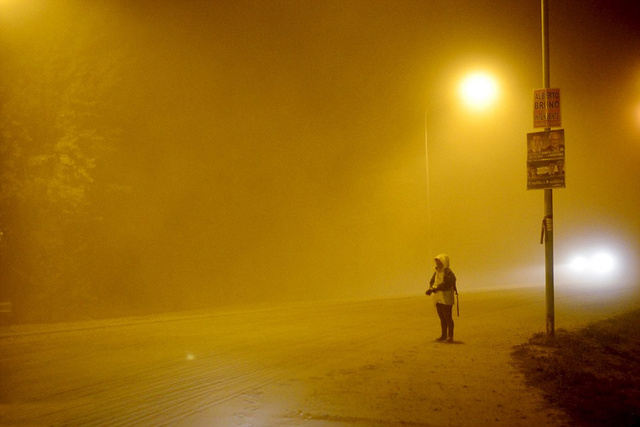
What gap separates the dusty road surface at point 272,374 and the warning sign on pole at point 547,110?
433cm

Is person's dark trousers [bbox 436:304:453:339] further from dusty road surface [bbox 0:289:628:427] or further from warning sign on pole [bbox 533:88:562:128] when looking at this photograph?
warning sign on pole [bbox 533:88:562:128]

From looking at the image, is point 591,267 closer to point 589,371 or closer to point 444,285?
point 444,285

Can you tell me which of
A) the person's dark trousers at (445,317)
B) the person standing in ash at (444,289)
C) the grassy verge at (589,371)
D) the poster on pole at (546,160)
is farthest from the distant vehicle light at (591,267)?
the poster on pole at (546,160)

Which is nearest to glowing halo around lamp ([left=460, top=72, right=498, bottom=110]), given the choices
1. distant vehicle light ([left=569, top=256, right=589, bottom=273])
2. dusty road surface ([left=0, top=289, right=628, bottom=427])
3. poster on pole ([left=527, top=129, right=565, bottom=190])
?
dusty road surface ([left=0, top=289, right=628, bottom=427])

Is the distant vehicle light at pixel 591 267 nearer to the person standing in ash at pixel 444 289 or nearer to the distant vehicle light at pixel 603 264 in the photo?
the distant vehicle light at pixel 603 264

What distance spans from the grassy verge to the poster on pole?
2957mm

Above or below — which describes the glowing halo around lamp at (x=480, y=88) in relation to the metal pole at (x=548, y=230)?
above

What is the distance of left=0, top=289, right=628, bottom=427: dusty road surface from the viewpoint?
8.13 m

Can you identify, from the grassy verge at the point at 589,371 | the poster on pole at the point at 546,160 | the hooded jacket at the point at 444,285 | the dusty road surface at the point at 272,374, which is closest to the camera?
the grassy verge at the point at 589,371

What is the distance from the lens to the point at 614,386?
30.6 ft

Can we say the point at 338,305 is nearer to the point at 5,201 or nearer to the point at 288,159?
the point at 5,201

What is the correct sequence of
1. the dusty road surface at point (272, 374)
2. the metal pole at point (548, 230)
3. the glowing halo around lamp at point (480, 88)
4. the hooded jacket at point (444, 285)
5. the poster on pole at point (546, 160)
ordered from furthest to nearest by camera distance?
the glowing halo around lamp at point (480, 88), the hooded jacket at point (444, 285), the metal pole at point (548, 230), the poster on pole at point (546, 160), the dusty road surface at point (272, 374)

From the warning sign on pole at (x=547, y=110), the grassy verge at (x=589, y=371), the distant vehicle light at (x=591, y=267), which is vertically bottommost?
the distant vehicle light at (x=591, y=267)

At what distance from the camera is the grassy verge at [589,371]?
8008 mm
